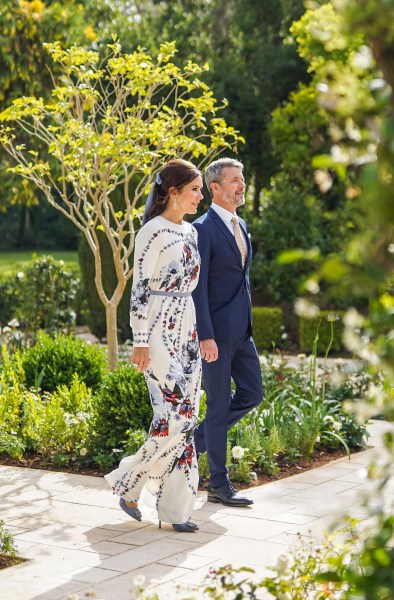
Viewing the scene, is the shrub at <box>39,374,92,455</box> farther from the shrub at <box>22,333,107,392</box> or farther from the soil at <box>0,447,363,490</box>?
the shrub at <box>22,333,107,392</box>

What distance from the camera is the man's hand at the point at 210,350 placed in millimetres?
5289

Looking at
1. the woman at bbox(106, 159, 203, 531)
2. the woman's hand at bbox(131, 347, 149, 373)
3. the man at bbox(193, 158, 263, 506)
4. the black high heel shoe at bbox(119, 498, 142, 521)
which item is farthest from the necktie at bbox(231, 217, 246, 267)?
the black high heel shoe at bbox(119, 498, 142, 521)

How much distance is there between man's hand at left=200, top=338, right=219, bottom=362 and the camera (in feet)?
17.4

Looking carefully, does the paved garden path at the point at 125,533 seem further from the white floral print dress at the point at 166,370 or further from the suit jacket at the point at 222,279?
the suit jacket at the point at 222,279

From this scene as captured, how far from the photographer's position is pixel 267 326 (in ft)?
43.3

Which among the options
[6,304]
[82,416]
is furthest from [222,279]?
[6,304]

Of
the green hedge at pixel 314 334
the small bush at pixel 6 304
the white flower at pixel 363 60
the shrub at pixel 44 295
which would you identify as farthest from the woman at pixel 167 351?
the small bush at pixel 6 304

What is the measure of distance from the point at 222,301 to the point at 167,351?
726mm

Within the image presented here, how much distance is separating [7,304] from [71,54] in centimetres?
693

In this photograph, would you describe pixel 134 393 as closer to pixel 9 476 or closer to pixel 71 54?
pixel 9 476

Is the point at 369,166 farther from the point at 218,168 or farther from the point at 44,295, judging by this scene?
the point at 44,295

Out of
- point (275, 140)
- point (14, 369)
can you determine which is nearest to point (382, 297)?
point (14, 369)

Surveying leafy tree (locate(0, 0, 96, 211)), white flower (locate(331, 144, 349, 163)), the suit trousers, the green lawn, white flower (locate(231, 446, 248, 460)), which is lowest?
white flower (locate(231, 446, 248, 460))

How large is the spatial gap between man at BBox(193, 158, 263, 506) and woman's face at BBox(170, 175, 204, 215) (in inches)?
18.6
